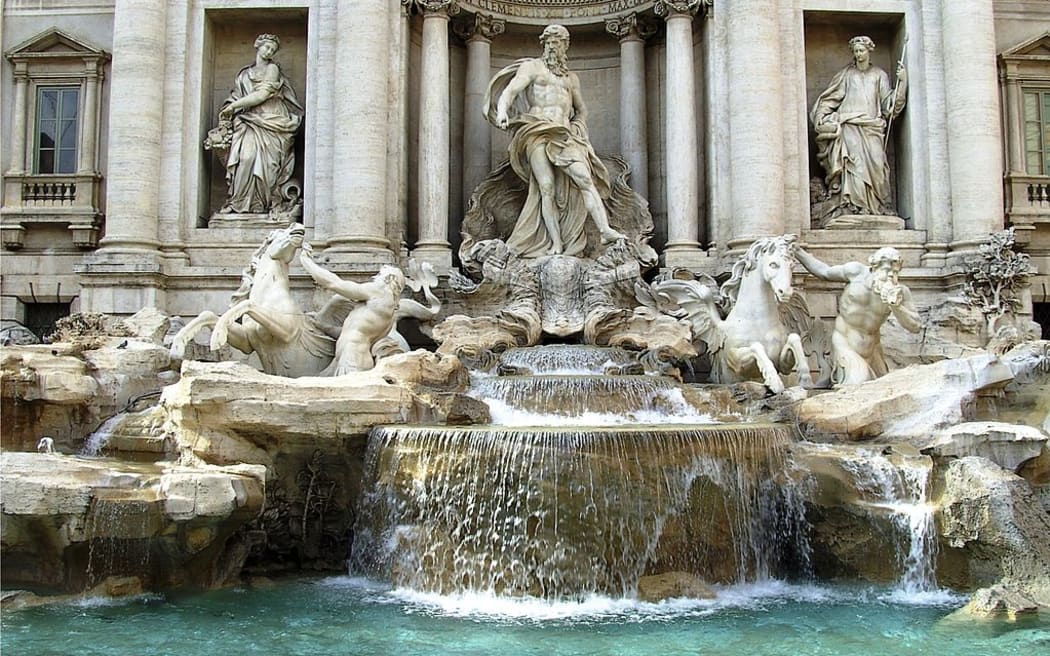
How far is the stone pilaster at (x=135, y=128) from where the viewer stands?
14203mm

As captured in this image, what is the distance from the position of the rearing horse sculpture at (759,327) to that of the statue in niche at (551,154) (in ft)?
8.91

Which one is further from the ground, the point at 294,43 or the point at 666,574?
the point at 294,43

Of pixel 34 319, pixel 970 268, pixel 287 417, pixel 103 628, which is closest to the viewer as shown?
pixel 103 628

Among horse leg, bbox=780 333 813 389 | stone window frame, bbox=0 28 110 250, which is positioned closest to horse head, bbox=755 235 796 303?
horse leg, bbox=780 333 813 389

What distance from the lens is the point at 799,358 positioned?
11070mm

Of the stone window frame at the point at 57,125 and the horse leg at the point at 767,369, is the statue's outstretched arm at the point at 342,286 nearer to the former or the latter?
the horse leg at the point at 767,369

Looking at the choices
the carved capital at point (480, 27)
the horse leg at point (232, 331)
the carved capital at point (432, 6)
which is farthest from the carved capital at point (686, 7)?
the horse leg at point (232, 331)

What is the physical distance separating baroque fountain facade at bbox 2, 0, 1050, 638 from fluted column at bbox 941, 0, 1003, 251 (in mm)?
45

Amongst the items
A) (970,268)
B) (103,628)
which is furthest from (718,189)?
(103,628)

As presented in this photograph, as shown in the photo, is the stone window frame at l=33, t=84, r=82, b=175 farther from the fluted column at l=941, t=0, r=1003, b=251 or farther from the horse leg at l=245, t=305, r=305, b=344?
the fluted column at l=941, t=0, r=1003, b=251

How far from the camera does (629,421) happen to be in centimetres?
976

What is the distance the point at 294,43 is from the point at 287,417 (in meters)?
8.74

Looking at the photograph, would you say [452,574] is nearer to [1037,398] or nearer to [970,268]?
[1037,398]

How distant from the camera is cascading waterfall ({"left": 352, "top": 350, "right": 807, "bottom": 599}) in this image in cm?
802
